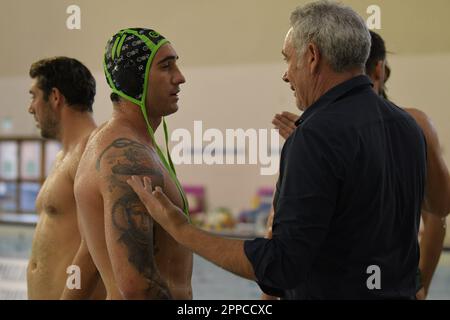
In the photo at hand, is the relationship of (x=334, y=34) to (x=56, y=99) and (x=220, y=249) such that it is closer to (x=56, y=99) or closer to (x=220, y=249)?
(x=220, y=249)

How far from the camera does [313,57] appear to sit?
1485 mm

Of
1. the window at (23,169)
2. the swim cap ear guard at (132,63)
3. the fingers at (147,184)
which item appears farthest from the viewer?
the window at (23,169)

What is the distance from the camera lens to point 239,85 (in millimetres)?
9914

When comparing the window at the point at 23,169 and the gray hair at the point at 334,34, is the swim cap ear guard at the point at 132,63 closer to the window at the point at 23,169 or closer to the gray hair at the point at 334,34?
the gray hair at the point at 334,34

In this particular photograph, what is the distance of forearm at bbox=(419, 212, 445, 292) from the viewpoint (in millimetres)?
2619

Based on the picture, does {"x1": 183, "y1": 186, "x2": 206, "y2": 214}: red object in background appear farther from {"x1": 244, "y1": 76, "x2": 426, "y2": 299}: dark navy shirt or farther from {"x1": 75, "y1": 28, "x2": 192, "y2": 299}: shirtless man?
{"x1": 244, "y1": 76, "x2": 426, "y2": 299}: dark navy shirt

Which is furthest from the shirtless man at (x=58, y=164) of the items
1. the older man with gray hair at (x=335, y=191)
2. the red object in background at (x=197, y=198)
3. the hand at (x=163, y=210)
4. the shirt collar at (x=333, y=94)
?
the red object in background at (x=197, y=198)

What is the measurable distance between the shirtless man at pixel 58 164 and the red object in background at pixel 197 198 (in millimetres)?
7383

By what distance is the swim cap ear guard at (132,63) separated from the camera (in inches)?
72.6

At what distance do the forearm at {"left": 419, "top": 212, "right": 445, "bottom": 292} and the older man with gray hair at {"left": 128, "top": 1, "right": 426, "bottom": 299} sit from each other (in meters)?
1.07

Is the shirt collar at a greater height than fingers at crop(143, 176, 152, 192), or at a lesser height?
greater

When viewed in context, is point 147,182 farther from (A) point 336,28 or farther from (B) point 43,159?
(B) point 43,159

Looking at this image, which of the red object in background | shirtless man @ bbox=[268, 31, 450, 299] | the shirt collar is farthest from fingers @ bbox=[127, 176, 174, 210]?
the red object in background
